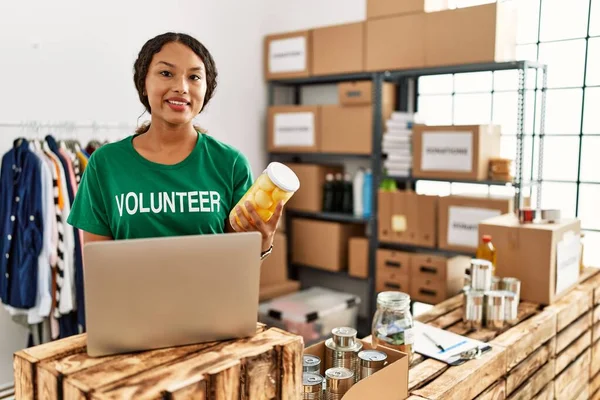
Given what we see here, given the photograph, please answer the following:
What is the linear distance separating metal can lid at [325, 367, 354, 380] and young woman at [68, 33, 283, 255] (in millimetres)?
339

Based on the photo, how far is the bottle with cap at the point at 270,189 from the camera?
1.12 meters

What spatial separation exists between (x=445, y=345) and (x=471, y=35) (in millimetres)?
2135

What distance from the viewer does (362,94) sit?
385 cm

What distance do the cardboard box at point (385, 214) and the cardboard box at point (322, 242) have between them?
0.37 metres

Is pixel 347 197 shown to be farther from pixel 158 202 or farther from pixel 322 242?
pixel 158 202

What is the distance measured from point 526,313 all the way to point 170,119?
5.23ft

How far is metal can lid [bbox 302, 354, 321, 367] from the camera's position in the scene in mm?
1379

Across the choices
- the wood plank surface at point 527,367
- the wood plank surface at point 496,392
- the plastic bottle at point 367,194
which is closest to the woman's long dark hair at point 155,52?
the wood plank surface at point 496,392

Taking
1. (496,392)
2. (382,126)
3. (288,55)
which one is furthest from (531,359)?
(288,55)

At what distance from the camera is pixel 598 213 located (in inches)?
147

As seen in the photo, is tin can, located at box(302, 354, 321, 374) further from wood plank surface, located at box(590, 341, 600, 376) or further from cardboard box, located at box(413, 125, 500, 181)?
cardboard box, located at box(413, 125, 500, 181)

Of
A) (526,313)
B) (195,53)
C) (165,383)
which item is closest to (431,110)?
(526,313)

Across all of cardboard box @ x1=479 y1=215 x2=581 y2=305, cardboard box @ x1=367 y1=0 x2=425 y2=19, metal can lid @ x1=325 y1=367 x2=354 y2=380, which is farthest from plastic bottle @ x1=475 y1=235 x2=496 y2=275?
cardboard box @ x1=367 y1=0 x2=425 y2=19

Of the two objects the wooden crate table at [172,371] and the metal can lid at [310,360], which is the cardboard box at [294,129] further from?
the wooden crate table at [172,371]
